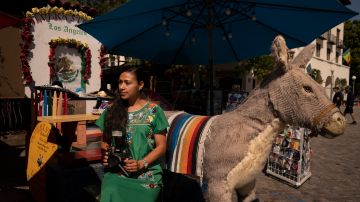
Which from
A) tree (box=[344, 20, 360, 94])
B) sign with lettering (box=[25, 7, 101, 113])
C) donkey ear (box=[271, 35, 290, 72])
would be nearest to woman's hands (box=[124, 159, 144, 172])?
donkey ear (box=[271, 35, 290, 72])

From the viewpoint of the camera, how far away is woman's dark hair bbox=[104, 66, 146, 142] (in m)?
2.30

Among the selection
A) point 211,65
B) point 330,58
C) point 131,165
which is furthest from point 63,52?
point 330,58

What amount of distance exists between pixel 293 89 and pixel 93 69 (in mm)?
7672

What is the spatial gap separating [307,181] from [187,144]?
3434 millimetres

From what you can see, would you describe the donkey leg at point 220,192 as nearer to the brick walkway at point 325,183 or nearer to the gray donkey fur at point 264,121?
the gray donkey fur at point 264,121

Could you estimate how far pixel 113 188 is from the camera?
2258 millimetres

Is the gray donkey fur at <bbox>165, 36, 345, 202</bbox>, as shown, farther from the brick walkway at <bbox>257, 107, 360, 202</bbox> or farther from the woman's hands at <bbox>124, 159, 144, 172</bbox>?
the brick walkway at <bbox>257, 107, 360, 202</bbox>

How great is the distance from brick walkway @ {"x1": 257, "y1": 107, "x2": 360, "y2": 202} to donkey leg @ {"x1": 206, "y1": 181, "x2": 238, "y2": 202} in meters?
2.15

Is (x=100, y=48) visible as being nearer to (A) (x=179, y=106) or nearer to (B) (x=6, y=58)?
(B) (x=6, y=58)

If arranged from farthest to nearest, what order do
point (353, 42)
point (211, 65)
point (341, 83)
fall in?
point (353, 42), point (341, 83), point (211, 65)

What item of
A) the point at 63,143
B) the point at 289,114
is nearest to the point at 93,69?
the point at 63,143

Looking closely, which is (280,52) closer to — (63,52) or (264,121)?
(264,121)

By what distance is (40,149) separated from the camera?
3451 millimetres

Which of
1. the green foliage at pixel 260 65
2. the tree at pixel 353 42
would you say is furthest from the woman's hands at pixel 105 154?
the tree at pixel 353 42
